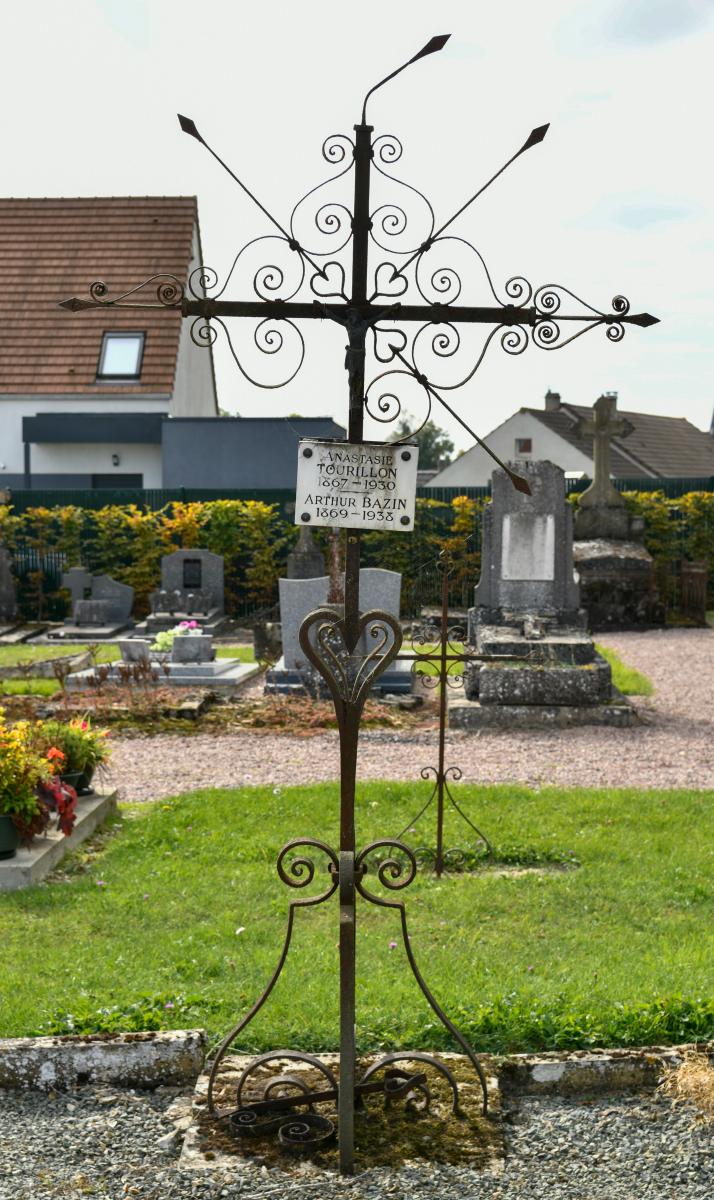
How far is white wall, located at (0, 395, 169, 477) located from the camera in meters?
26.6

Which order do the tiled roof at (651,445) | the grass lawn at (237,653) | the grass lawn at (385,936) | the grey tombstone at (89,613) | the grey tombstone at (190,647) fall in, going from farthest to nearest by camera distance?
the tiled roof at (651,445), the grey tombstone at (89,613), the grass lawn at (237,653), the grey tombstone at (190,647), the grass lawn at (385,936)

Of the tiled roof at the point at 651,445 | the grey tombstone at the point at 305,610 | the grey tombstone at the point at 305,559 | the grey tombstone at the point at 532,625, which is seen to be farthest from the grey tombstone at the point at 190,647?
the tiled roof at the point at 651,445

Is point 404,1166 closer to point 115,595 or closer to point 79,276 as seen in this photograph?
point 115,595

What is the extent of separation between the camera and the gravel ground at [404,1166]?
3498 mm

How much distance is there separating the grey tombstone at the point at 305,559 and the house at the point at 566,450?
19.1m

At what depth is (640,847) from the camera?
6.94 metres

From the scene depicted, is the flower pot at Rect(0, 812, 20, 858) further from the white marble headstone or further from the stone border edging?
the white marble headstone

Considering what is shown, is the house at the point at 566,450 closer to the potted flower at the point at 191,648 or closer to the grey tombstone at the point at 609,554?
the grey tombstone at the point at 609,554

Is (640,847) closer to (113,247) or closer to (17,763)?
(17,763)

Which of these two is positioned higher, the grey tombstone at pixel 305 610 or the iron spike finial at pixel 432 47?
the iron spike finial at pixel 432 47

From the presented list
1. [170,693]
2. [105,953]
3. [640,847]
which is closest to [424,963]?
[105,953]

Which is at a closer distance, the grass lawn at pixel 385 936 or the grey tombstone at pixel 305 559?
the grass lawn at pixel 385 936

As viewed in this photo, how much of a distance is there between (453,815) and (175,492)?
16270 millimetres

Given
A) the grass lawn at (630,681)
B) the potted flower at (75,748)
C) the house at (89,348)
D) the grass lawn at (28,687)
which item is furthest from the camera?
the house at (89,348)
